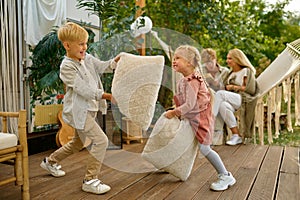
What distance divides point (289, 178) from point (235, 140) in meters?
1.08

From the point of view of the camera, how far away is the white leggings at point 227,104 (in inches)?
119

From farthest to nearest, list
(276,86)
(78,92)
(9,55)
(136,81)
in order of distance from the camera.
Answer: (276,86)
(9,55)
(136,81)
(78,92)

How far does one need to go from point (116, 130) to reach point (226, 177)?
1331 mm

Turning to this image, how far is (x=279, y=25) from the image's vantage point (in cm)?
645

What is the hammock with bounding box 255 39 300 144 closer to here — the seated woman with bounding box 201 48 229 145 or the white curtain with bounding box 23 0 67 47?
the seated woman with bounding box 201 48 229 145

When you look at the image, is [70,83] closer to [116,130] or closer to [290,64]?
[116,130]

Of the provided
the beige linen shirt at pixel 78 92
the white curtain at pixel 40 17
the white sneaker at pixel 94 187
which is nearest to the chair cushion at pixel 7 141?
the beige linen shirt at pixel 78 92

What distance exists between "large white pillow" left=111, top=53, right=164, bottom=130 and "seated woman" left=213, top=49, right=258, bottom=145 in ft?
3.77

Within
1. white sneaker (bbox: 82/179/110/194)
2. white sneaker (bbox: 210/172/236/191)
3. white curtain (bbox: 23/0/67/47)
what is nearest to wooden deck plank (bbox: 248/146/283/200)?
white sneaker (bbox: 210/172/236/191)

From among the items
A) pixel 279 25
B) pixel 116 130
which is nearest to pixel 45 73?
pixel 116 130

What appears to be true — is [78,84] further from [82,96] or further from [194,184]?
[194,184]

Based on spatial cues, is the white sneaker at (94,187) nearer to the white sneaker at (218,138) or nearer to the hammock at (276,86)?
the white sneaker at (218,138)

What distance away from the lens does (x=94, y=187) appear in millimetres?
1705

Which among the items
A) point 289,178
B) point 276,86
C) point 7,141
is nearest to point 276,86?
point 276,86
